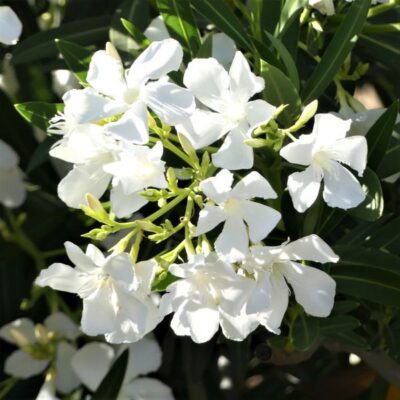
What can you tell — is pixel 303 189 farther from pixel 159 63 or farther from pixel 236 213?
pixel 159 63

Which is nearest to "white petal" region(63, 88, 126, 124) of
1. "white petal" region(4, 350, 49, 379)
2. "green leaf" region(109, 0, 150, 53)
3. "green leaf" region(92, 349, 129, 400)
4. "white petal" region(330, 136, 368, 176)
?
"white petal" region(330, 136, 368, 176)

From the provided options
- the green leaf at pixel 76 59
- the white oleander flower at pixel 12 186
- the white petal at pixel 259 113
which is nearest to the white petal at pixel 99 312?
the white petal at pixel 259 113

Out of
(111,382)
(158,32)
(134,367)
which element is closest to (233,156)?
(158,32)

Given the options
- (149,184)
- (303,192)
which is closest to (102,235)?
(149,184)

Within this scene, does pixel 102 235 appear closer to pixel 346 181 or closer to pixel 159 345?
pixel 346 181

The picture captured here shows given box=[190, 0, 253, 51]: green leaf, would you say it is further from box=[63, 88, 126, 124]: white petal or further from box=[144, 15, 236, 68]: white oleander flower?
box=[63, 88, 126, 124]: white petal

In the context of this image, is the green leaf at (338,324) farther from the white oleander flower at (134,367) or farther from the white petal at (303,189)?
the white oleander flower at (134,367)
